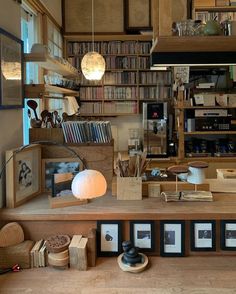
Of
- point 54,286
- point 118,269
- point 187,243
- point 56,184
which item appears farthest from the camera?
point 56,184

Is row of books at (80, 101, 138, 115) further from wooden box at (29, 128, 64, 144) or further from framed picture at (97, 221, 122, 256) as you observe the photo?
framed picture at (97, 221, 122, 256)

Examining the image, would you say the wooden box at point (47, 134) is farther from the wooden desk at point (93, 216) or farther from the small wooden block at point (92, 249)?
the small wooden block at point (92, 249)

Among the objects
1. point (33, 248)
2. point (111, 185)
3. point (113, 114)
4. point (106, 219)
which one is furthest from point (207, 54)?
point (113, 114)

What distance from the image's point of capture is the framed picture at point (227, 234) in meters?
1.76

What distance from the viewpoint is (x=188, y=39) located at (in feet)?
5.91

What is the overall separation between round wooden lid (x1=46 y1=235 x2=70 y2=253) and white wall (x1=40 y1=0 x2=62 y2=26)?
2.80 meters

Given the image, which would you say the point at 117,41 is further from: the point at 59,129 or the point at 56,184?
the point at 56,184

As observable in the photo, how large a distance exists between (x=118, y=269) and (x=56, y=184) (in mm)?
633

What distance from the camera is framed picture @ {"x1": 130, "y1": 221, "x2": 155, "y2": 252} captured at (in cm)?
177

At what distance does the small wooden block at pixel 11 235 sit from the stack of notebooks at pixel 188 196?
2.59 feet

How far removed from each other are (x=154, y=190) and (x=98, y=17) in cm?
386

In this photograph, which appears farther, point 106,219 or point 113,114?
point 113,114

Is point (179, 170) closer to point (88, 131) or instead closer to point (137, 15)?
point (88, 131)

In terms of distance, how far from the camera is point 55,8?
15.1 feet
